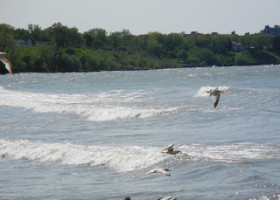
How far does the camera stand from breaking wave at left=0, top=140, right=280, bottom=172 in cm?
1623

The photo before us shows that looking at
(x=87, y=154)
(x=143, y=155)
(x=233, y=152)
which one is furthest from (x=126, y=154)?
(x=233, y=152)

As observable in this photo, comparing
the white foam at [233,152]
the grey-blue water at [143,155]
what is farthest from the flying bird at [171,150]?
the white foam at [233,152]

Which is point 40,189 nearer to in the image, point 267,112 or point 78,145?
point 78,145

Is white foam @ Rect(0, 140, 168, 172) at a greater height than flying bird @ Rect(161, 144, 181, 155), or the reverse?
flying bird @ Rect(161, 144, 181, 155)

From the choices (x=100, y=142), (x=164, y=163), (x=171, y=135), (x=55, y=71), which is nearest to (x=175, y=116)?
(x=171, y=135)

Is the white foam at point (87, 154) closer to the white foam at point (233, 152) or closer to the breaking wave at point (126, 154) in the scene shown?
the breaking wave at point (126, 154)

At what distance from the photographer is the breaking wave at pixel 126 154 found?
16.2m

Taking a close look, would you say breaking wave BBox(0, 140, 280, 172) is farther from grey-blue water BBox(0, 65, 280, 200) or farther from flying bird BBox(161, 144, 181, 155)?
flying bird BBox(161, 144, 181, 155)

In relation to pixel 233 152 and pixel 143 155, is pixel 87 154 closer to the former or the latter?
pixel 143 155

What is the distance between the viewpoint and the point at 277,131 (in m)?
21.9

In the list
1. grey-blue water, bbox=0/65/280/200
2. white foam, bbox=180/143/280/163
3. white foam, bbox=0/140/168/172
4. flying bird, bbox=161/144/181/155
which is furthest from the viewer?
flying bird, bbox=161/144/181/155

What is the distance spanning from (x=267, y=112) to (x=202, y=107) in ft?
17.3

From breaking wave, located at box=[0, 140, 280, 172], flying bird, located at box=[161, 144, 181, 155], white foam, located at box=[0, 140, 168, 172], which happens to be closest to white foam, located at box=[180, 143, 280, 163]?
breaking wave, located at box=[0, 140, 280, 172]

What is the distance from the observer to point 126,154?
56.8ft
